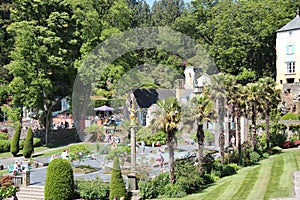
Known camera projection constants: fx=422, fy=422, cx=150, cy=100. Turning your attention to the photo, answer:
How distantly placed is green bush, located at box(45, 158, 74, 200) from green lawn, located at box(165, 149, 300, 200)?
6.13m

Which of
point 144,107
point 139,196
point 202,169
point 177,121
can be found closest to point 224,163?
point 202,169

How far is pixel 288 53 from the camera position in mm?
51156

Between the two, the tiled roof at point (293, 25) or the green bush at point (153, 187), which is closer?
the green bush at point (153, 187)

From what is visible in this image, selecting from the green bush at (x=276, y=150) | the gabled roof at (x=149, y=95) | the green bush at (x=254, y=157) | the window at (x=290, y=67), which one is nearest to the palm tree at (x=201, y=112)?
the green bush at (x=254, y=157)

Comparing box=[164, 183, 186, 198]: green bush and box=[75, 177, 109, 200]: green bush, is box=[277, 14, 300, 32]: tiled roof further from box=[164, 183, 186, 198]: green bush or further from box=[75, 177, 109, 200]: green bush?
box=[75, 177, 109, 200]: green bush

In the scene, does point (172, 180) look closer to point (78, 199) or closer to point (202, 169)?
point (202, 169)

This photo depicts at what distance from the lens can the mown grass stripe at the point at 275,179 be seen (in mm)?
20053

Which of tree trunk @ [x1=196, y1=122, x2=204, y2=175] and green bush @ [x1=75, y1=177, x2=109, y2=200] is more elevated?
tree trunk @ [x1=196, y1=122, x2=204, y2=175]

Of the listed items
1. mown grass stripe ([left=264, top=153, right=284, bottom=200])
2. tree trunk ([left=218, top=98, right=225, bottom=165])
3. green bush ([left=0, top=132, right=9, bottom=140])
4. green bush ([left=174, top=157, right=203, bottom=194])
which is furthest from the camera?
green bush ([left=0, top=132, right=9, bottom=140])

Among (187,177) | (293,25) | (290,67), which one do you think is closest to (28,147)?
(187,177)

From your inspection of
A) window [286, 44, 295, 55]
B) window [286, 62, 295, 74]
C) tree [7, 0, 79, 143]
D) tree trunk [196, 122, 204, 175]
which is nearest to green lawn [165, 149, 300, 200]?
tree trunk [196, 122, 204, 175]

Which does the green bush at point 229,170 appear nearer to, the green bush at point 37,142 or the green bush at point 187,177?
the green bush at point 187,177

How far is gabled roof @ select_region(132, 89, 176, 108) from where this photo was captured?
45250 millimetres

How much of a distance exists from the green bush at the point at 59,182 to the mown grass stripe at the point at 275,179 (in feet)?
32.1
